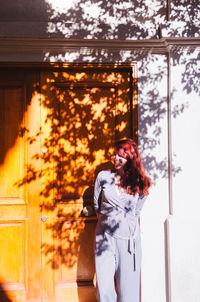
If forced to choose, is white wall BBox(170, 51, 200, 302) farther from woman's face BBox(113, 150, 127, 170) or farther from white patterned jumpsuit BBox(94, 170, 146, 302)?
woman's face BBox(113, 150, 127, 170)

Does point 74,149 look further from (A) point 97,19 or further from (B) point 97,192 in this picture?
(A) point 97,19

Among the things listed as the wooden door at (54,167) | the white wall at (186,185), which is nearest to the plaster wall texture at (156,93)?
the white wall at (186,185)

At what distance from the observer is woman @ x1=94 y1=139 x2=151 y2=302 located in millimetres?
3037

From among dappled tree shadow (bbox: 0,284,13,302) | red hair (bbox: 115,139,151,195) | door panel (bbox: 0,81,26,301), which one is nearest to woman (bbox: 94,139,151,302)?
red hair (bbox: 115,139,151,195)

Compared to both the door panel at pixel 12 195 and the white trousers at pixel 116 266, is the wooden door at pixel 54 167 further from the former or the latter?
the white trousers at pixel 116 266

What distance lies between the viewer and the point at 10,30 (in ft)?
11.6

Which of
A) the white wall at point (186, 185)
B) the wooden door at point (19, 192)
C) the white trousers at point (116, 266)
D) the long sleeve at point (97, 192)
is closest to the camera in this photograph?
the white trousers at point (116, 266)

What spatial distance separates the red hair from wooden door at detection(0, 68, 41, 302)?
1.26 meters

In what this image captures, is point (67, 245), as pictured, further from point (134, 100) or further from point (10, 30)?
point (10, 30)

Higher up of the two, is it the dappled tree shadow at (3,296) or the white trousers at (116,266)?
the white trousers at (116,266)

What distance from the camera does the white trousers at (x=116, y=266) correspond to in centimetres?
304

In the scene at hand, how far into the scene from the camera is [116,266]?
3.12 m

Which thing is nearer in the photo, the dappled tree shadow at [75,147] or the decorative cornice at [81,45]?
the decorative cornice at [81,45]

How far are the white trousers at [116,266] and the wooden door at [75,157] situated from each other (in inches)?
25.6
